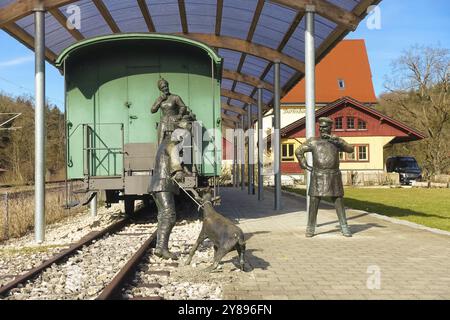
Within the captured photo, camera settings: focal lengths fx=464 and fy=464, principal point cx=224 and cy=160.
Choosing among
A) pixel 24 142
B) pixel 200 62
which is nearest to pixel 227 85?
pixel 200 62

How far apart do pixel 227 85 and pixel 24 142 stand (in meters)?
25.3

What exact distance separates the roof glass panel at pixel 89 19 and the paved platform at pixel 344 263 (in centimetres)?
648

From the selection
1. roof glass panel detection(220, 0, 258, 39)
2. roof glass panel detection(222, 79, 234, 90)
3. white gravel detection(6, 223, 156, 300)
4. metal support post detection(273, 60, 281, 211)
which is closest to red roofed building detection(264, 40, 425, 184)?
roof glass panel detection(222, 79, 234, 90)

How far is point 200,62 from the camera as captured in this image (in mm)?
11172

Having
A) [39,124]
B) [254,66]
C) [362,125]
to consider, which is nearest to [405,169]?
[362,125]

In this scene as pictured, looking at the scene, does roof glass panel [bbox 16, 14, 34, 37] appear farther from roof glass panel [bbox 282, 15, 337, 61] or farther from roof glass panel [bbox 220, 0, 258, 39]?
roof glass panel [bbox 282, 15, 337, 61]

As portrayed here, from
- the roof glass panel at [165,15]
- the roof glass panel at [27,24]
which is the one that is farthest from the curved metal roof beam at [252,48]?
the roof glass panel at [27,24]

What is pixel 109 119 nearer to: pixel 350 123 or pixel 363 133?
pixel 350 123

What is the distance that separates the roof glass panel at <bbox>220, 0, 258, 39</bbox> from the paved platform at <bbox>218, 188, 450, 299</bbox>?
5407 millimetres

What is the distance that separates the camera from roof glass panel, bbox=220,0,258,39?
11531 mm

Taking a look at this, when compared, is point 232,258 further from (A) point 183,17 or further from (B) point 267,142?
(B) point 267,142

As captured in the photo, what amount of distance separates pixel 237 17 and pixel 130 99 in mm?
3672

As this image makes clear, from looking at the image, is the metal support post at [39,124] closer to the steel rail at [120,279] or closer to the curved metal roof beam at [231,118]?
the steel rail at [120,279]

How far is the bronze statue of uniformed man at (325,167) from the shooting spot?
8555mm
